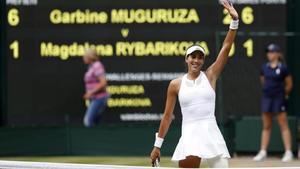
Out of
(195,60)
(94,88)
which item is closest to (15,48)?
(94,88)

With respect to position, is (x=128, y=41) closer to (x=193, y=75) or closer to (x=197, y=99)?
(x=193, y=75)

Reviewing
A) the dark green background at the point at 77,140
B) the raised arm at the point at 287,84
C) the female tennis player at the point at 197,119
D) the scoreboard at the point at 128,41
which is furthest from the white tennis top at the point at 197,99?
the scoreboard at the point at 128,41

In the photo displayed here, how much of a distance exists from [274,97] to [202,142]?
6.26 m

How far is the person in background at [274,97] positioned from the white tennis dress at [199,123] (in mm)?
5983

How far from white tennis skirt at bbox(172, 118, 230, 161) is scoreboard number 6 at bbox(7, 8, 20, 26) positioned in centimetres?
756

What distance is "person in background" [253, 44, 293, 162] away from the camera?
13070 mm

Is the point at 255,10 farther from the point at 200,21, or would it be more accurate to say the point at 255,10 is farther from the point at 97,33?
the point at 97,33

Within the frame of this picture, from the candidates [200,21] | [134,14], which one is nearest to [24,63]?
[134,14]

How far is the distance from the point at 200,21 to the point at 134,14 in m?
1.04

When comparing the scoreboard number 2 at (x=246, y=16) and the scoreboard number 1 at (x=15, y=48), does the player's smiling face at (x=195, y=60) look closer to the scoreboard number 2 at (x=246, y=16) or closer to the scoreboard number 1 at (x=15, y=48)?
the scoreboard number 2 at (x=246, y=16)

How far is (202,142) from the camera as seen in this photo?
702cm

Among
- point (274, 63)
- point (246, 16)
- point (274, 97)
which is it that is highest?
point (246, 16)

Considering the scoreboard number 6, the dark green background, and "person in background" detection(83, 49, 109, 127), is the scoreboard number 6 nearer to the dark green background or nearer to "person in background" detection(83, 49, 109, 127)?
"person in background" detection(83, 49, 109, 127)

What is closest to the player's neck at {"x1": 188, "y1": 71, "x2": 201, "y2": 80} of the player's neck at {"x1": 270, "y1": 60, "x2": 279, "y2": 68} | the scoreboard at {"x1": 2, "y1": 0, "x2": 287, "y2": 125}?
the player's neck at {"x1": 270, "y1": 60, "x2": 279, "y2": 68}
